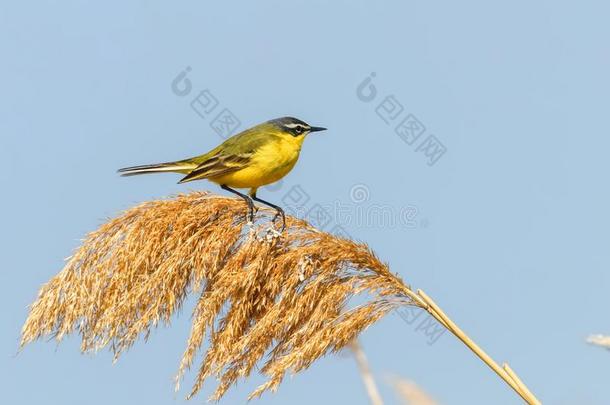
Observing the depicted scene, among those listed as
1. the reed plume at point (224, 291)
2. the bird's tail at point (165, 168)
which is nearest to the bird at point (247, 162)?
the bird's tail at point (165, 168)

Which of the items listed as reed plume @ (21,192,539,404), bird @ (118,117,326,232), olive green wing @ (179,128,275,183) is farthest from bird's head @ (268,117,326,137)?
reed plume @ (21,192,539,404)

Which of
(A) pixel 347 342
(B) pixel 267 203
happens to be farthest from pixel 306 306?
(B) pixel 267 203

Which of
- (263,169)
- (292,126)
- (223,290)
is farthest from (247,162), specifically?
(223,290)

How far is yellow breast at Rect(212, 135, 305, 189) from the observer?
575 centimetres

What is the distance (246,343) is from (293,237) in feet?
1.77

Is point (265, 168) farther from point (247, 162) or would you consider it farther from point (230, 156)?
point (230, 156)

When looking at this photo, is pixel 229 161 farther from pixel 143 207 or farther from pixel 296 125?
pixel 143 207

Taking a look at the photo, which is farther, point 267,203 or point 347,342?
point 267,203

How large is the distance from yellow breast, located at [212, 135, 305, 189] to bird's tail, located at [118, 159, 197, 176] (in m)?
0.37

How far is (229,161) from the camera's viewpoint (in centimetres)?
576

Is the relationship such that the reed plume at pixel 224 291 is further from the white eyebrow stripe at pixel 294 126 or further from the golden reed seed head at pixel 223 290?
the white eyebrow stripe at pixel 294 126

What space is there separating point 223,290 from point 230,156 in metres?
2.70

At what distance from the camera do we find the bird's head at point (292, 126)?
6.21 meters

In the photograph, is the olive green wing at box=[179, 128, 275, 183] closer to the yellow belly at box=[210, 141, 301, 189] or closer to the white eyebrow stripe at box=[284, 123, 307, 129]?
the yellow belly at box=[210, 141, 301, 189]
